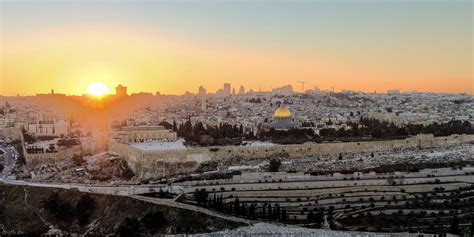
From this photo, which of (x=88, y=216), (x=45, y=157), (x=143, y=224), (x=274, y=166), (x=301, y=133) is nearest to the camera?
(x=143, y=224)

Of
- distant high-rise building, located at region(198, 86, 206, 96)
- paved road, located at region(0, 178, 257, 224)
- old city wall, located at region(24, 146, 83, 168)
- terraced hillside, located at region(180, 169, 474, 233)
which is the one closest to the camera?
terraced hillside, located at region(180, 169, 474, 233)

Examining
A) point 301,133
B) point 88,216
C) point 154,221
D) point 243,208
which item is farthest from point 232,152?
point 154,221

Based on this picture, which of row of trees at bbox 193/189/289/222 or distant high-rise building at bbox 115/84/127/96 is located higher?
distant high-rise building at bbox 115/84/127/96

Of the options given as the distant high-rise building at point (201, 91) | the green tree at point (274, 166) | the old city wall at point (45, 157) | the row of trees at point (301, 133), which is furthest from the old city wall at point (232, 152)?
the distant high-rise building at point (201, 91)

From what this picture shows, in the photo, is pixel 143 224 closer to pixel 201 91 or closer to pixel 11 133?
pixel 11 133

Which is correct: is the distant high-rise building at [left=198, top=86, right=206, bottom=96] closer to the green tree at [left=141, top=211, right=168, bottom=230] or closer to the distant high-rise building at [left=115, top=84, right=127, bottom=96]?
the distant high-rise building at [left=115, top=84, right=127, bottom=96]

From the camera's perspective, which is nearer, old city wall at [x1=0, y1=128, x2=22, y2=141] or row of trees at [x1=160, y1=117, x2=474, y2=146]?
row of trees at [x1=160, y1=117, x2=474, y2=146]

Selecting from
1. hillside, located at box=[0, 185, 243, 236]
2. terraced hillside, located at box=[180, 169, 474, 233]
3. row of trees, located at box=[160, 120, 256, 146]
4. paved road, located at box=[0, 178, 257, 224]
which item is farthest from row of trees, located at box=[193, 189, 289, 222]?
row of trees, located at box=[160, 120, 256, 146]
